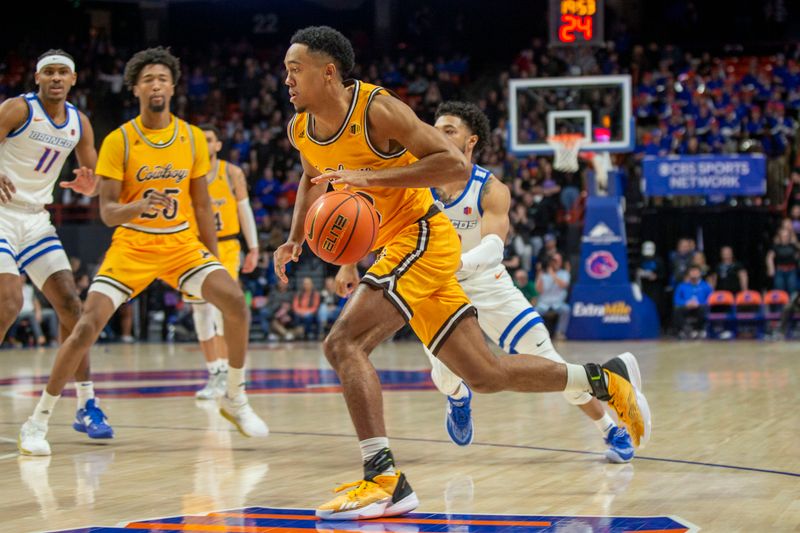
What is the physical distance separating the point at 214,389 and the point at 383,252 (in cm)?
450

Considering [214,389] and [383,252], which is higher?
[383,252]

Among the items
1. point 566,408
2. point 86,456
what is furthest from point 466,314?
point 566,408

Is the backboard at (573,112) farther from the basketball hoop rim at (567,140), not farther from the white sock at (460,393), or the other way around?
the white sock at (460,393)

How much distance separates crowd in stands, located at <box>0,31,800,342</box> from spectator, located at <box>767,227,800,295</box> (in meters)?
0.02

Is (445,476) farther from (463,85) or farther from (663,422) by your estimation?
(463,85)

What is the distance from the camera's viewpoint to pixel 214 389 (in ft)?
28.8

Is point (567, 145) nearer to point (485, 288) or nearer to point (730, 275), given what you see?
point (730, 275)

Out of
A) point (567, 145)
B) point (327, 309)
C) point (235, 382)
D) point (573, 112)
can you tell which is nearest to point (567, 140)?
point (567, 145)

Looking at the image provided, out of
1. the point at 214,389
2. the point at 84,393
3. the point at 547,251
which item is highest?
the point at 84,393

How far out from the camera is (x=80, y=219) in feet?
67.8

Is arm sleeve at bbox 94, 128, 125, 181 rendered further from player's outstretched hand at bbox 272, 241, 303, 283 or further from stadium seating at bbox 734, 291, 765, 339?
stadium seating at bbox 734, 291, 765, 339

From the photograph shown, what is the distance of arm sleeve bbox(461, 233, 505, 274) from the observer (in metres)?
5.32

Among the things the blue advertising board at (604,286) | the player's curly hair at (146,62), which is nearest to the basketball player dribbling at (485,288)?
the player's curly hair at (146,62)

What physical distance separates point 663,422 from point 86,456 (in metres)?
3.45
